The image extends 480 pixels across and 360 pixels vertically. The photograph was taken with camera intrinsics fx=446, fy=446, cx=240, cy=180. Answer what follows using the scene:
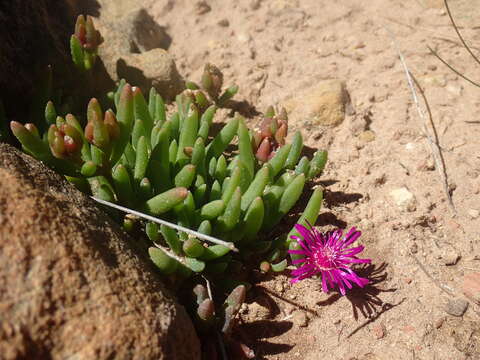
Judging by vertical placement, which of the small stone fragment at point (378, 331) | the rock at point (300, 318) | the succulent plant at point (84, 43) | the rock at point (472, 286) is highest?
the succulent plant at point (84, 43)

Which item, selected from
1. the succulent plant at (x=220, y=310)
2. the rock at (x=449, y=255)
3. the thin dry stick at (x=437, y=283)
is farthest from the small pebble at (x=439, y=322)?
the succulent plant at (x=220, y=310)

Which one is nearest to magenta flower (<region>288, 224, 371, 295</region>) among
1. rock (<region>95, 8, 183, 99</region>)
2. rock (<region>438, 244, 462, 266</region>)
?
rock (<region>438, 244, 462, 266</region>)

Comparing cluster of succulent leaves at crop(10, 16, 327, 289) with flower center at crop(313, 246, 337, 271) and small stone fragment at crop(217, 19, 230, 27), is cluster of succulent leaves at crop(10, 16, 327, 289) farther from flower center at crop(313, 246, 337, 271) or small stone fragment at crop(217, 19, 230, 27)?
small stone fragment at crop(217, 19, 230, 27)

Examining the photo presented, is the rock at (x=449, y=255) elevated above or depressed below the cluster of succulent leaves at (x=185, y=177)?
below

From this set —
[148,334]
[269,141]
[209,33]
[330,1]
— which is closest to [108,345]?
[148,334]

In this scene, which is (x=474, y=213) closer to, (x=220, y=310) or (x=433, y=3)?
(x=220, y=310)

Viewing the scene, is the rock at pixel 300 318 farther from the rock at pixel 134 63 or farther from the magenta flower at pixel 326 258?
the rock at pixel 134 63

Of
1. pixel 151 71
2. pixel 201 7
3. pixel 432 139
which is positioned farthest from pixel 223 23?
pixel 432 139
